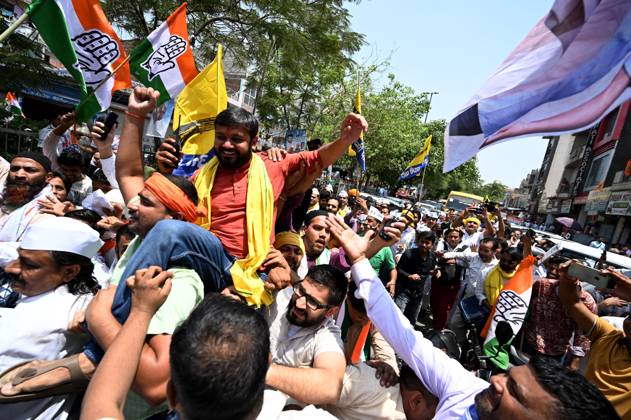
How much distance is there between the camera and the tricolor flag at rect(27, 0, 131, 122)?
131 inches

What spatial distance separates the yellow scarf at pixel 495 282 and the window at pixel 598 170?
27445mm

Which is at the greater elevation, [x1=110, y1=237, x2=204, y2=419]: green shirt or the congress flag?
the congress flag

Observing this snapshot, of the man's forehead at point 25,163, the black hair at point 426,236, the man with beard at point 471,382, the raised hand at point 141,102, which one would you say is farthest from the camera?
the black hair at point 426,236

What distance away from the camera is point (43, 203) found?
2877 mm

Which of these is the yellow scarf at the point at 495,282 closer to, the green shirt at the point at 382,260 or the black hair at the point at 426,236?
the black hair at the point at 426,236

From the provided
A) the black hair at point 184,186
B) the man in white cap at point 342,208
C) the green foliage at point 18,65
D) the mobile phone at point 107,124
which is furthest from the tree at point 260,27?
the black hair at point 184,186

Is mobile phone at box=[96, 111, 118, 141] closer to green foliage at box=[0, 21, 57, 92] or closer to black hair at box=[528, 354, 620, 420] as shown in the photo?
black hair at box=[528, 354, 620, 420]

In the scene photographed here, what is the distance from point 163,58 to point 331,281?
316cm

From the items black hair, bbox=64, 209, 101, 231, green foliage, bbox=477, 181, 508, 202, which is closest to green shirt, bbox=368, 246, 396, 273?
black hair, bbox=64, 209, 101, 231

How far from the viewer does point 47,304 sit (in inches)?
67.6

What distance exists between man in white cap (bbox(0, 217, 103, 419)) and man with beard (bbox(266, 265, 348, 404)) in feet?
2.92

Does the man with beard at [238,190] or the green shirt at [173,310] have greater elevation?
the man with beard at [238,190]

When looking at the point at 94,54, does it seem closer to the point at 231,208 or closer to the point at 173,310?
the point at 231,208

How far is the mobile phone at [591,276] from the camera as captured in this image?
2.61 meters
